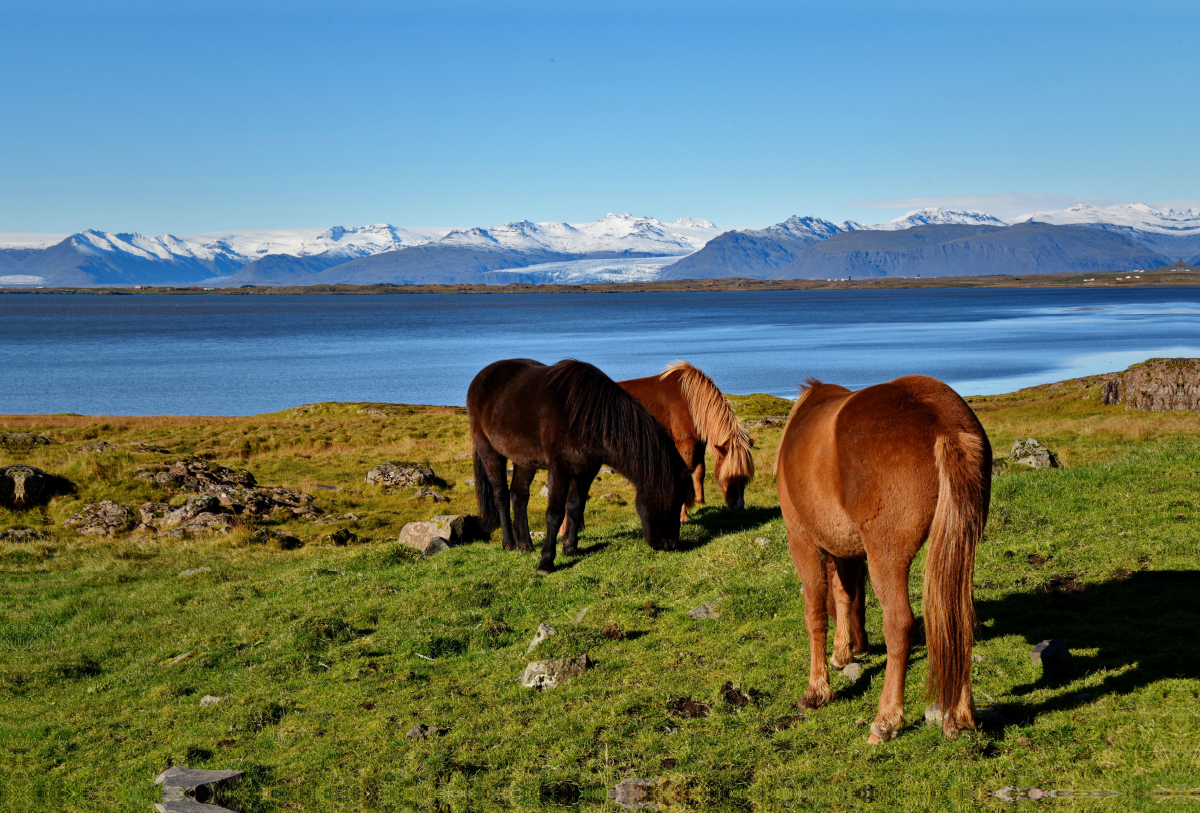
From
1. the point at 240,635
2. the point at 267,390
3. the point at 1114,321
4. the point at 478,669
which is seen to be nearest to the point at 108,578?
the point at 240,635

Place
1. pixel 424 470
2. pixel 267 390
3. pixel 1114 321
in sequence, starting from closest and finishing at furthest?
pixel 424 470 → pixel 267 390 → pixel 1114 321

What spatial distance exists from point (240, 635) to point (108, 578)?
6.82 metres

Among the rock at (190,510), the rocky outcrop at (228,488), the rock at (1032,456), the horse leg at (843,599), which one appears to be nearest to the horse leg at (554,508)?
the horse leg at (843,599)

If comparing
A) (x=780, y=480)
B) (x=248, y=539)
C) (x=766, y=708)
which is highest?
(x=780, y=480)

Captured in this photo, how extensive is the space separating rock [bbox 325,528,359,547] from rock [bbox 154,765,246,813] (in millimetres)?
14859

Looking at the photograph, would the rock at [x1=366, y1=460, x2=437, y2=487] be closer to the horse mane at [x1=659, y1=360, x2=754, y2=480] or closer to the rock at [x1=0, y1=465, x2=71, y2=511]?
the rock at [x1=0, y1=465, x2=71, y2=511]

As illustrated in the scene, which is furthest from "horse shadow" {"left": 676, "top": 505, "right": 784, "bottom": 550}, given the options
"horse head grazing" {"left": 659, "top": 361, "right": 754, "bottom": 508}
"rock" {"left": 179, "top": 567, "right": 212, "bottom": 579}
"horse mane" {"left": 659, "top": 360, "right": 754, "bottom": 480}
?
"rock" {"left": 179, "top": 567, "right": 212, "bottom": 579}

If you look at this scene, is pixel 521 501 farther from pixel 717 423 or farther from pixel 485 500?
pixel 717 423

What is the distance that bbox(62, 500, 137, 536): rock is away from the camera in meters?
23.2

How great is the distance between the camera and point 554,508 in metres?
12.6

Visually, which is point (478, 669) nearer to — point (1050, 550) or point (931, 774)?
point (931, 774)

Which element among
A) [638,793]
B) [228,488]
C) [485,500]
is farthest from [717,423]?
[228,488]

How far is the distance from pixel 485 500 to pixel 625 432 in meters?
4.81

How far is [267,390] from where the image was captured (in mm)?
80438
